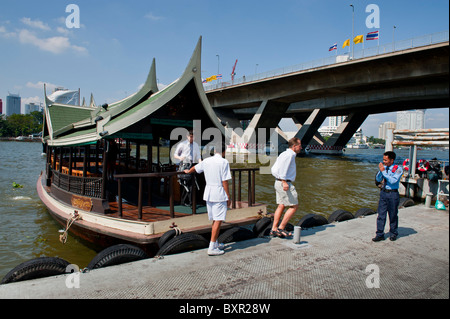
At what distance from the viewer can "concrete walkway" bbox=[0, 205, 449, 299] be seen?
3.58 metres

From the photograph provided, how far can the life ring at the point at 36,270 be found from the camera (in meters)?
4.00

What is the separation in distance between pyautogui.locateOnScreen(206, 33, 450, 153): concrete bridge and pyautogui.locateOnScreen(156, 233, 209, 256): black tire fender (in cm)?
1397

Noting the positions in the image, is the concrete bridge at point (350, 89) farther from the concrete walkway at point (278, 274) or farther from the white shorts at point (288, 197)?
the concrete walkway at point (278, 274)

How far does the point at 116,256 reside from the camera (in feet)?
15.0

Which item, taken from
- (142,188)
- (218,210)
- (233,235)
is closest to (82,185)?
(142,188)

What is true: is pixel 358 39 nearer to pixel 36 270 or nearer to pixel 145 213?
pixel 145 213

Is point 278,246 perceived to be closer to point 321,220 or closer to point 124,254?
point 321,220

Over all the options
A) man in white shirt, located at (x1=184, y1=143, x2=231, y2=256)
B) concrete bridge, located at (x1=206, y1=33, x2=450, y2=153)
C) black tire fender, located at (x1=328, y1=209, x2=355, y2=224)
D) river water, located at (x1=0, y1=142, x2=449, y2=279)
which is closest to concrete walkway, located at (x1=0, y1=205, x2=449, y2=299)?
man in white shirt, located at (x1=184, y1=143, x2=231, y2=256)

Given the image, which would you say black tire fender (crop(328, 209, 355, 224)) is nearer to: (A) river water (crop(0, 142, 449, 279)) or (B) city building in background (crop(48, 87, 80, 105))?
(A) river water (crop(0, 142, 449, 279))

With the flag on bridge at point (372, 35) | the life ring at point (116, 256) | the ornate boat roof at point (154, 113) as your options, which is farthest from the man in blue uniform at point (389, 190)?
the flag on bridge at point (372, 35)

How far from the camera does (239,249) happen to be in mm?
5203

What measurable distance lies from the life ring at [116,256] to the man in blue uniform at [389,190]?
4188 millimetres

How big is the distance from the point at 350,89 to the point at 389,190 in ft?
90.2

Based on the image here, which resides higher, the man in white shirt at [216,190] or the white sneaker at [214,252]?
the man in white shirt at [216,190]
